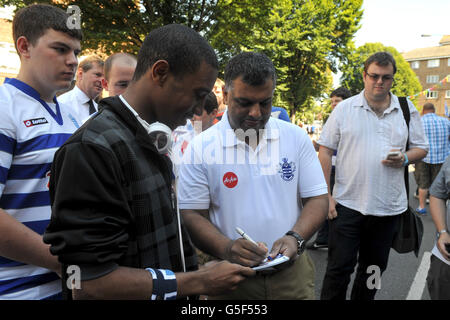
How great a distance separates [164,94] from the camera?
1218mm

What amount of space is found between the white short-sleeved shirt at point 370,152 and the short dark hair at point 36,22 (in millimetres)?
2423

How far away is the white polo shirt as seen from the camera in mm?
1868

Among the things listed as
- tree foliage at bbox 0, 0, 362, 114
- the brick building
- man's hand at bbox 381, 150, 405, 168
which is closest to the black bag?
man's hand at bbox 381, 150, 405, 168

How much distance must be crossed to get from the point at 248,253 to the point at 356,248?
1.85 m

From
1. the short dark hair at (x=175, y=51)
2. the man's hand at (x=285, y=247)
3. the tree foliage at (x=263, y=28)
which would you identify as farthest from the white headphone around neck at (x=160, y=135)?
the tree foliage at (x=263, y=28)

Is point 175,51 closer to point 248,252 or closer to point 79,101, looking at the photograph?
point 248,252

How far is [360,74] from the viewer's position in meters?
27.5

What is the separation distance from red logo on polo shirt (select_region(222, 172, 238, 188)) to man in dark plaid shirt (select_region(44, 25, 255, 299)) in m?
0.54

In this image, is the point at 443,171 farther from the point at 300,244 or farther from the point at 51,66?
the point at 51,66

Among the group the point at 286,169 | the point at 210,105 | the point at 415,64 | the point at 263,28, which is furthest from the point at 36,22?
the point at 415,64

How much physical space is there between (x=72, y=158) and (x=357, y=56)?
28.6 m

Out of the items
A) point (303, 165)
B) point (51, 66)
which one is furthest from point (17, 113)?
point (303, 165)

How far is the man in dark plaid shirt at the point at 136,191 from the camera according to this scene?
0.96 meters

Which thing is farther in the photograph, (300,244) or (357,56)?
(357,56)
